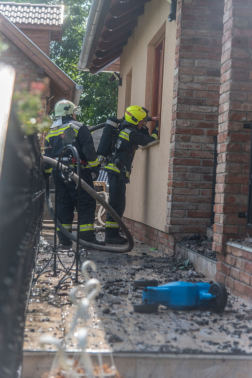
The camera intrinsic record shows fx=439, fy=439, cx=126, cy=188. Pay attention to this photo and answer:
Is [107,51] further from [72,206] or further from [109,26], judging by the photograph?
[72,206]

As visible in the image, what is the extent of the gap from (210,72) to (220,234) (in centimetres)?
247

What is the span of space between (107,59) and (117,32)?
8.81ft

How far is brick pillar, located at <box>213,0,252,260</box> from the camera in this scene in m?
3.88

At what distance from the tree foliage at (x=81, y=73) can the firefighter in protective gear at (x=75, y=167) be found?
1838 centimetres

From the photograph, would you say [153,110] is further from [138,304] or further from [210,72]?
[138,304]

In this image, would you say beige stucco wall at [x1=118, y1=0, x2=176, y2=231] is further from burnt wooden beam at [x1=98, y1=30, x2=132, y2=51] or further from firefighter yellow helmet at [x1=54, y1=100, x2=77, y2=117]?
firefighter yellow helmet at [x1=54, y1=100, x2=77, y2=117]

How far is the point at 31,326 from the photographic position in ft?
8.64

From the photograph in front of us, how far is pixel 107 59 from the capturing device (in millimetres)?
11961

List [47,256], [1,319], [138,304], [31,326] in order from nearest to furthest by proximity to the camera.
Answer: [1,319]
[31,326]
[138,304]
[47,256]

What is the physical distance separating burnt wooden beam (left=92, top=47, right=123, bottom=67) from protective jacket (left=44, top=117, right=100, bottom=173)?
18.2 ft

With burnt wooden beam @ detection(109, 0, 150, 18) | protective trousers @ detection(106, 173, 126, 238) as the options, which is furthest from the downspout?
protective trousers @ detection(106, 173, 126, 238)

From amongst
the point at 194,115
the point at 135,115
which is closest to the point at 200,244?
the point at 194,115

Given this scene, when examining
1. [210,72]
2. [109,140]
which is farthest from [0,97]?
[109,140]

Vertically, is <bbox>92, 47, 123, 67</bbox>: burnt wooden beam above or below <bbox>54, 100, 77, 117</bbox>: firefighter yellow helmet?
above
